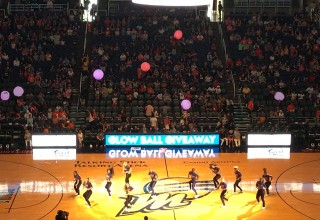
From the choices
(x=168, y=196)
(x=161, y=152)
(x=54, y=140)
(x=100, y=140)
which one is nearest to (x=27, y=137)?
(x=54, y=140)

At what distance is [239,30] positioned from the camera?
117ft

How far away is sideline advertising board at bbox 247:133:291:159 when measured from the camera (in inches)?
1031

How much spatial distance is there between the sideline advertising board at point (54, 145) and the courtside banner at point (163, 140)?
6.26 feet

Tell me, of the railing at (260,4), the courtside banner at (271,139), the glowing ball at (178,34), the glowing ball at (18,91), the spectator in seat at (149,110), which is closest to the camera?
the courtside banner at (271,139)

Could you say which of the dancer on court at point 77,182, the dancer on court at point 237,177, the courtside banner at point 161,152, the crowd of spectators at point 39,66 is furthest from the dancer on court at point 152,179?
the crowd of spectators at point 39,66

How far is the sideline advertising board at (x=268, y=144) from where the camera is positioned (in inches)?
1031

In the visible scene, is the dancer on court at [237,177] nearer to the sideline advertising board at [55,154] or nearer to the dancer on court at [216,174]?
the dancer on court at [216,174]

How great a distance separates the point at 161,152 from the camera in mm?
26094

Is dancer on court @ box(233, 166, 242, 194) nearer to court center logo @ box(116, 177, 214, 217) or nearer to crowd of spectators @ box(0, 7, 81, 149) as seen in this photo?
court center logo @ box(116, 177, 214, 217)

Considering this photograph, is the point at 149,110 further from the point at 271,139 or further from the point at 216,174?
the point at 216,174

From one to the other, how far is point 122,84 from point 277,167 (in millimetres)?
11025

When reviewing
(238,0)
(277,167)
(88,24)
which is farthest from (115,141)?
(238,0)

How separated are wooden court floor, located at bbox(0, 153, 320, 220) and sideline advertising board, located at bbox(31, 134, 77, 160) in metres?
0.64

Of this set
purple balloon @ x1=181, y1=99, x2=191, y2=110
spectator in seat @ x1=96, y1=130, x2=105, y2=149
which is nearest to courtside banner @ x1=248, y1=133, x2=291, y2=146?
purple balloon @ x1=181, y1=99, x2=191, y2=110
